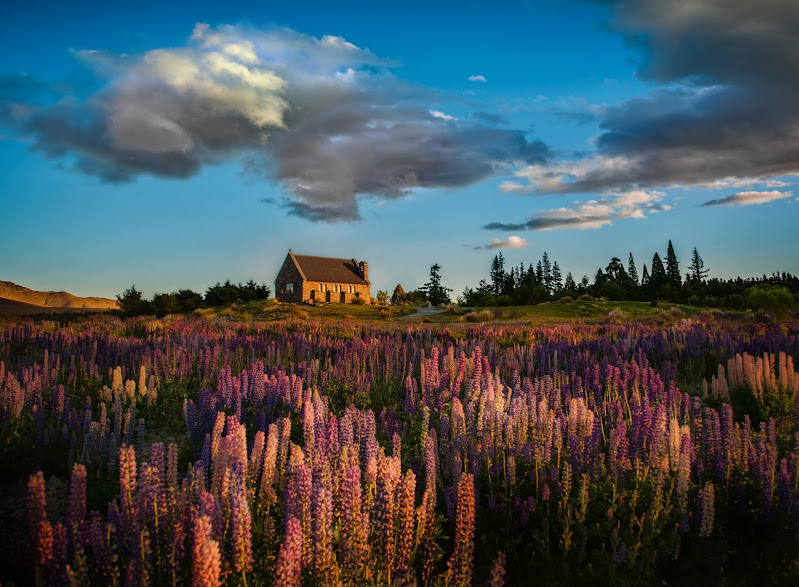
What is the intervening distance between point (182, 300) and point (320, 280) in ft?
147

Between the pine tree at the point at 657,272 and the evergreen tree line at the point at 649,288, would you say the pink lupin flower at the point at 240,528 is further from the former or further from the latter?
the pine tree at the point at 657,272

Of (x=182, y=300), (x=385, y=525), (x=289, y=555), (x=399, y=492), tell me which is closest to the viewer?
(x=289, y=555)

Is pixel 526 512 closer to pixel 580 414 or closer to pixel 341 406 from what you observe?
pixel 580 414

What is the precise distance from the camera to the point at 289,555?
2.42 meters

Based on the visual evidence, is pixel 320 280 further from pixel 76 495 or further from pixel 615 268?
pixel 76 495

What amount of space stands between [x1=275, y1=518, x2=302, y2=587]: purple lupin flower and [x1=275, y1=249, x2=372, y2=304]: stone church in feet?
252

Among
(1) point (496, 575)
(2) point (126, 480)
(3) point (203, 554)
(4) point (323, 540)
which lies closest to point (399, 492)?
(4) point (323, 540)

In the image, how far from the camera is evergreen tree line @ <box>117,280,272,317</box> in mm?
34750

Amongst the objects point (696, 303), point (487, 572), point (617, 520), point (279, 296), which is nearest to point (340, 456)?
point (487, 572)

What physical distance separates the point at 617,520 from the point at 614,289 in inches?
2302

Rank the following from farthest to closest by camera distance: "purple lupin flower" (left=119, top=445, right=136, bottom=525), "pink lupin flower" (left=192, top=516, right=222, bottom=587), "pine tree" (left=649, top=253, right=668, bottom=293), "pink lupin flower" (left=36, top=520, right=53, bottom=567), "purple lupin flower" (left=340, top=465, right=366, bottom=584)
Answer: "pine tree" (left=649, top=253, right=668, bottom=293) < "purple lupin flower" (left=119, top=445, right=136, bottom=525) < "purple lupin flower" (left=340, top=465, right=366, bottom=584) < "pink lupin flower" (left=36, top=520, right=53, bottom=567) < "pink lupin flower" (left=192, top=516, right=222, bottom=587)

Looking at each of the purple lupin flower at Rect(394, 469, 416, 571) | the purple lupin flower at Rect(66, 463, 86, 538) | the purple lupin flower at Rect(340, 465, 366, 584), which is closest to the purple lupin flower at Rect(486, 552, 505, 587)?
the purple lupin flower at Rect(394, 469, 416, 571)

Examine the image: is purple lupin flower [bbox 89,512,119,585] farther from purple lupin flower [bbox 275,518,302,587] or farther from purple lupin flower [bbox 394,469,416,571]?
purple lupin flower [bbox 394,469,416,571]

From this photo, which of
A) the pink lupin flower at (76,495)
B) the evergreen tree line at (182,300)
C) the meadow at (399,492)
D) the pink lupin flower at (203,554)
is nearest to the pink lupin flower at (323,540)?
the meadow at (399,492)
